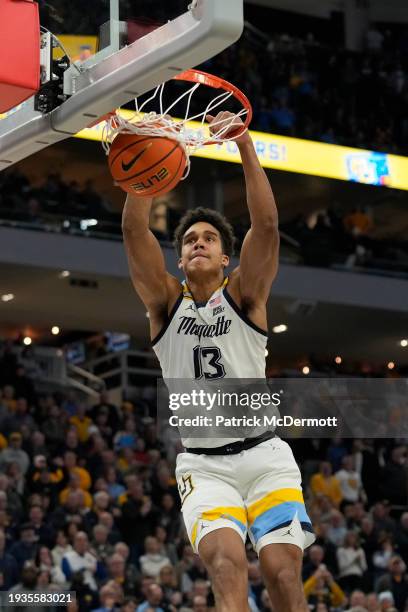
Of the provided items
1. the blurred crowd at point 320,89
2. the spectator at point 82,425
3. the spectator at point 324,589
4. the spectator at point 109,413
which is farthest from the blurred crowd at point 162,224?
the spectator at point 324,589

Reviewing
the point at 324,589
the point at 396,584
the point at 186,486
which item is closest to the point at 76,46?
the point at 186,486

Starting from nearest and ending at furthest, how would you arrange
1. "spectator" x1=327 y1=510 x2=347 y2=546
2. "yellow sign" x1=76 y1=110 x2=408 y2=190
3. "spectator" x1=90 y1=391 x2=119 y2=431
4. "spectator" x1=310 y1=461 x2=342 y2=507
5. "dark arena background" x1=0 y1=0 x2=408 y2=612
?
"dark arena background" x1=0 y1=0 x2=408 y2=612, "spectator" x1=327 y1=510 x2=347 y2=546, "spectator" x1=310 y1=461 x2=342 y2=507, "spectator" x1=90 y1=391 x2=119 y2=431, "yellow sign" x1=76 y1=110 x2=408 y2=190

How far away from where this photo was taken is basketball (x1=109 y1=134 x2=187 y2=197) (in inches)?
235

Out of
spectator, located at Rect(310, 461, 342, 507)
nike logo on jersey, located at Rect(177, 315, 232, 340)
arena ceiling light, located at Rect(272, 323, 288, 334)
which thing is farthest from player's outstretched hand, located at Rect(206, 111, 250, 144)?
arena ceiling light, located at Rect(272, 323, 288, 334)

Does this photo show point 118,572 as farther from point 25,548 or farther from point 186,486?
point 186,486

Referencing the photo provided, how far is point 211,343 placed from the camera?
6.35 meters

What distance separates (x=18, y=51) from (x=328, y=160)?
590 inches

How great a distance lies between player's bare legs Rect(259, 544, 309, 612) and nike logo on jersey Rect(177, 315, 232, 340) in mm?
1176

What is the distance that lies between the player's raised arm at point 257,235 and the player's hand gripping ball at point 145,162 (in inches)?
17.1

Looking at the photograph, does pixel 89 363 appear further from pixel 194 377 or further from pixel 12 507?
pixel 194 377

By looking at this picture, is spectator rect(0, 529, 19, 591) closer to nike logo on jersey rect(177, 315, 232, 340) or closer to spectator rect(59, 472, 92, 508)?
spectator rect(59, 472, 92, 508)

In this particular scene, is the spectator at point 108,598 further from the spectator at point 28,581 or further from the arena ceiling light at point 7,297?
the arena ceiling light at point 7,297

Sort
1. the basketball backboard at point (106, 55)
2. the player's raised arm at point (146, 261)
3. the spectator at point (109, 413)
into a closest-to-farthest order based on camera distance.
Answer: the basketball backboard at point (106, 55) → the player's raised arm at point (146, 261) → the spectator at point (109, 413)

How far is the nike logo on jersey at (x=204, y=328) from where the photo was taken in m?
6.38
